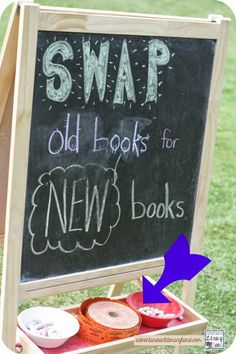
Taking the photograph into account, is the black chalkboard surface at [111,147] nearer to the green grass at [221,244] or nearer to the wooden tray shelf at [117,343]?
the wooden tray shelf at [117,343]

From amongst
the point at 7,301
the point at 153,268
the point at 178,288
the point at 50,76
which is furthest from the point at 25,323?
the point at 178,288

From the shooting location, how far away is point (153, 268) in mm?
3430

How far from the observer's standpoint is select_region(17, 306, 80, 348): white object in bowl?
311cm

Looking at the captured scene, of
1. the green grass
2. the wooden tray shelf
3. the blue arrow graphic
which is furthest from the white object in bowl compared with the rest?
the green grass

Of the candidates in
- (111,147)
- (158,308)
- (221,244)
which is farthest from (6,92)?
(221,244)

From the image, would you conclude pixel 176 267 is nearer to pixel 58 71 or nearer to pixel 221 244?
pixel 58 71

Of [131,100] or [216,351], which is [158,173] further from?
[216,351]

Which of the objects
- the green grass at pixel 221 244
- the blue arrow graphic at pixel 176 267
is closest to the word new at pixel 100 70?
the blue arrow graphic at pixel 176 267

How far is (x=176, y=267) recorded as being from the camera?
3.43 metres

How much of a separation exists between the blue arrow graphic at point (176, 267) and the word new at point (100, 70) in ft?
2.25

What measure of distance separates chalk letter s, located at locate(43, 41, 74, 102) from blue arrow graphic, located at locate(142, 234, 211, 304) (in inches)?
35.9

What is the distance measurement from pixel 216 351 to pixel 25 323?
1.21 m

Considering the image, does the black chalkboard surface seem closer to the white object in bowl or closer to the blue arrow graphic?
the blue arrow graphic

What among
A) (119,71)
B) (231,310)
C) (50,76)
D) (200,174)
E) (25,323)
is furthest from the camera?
(231,310)
